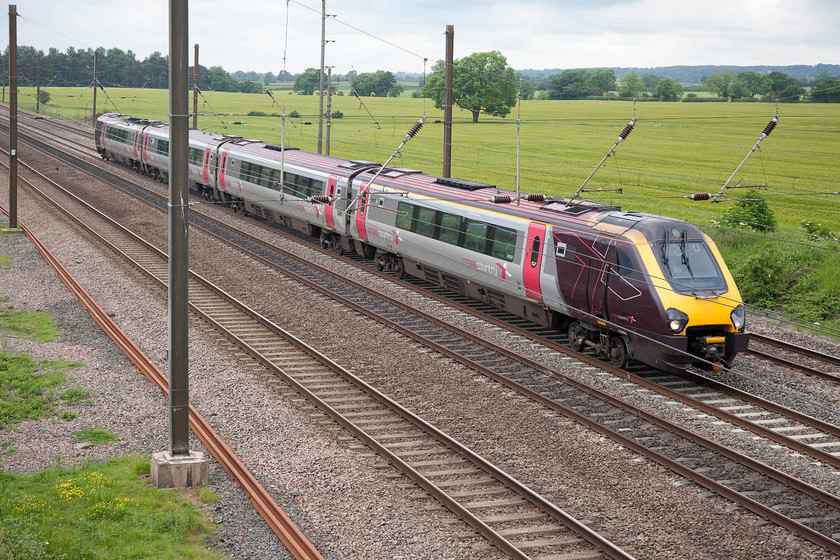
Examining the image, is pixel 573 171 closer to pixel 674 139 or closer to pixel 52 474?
pixel 674 139

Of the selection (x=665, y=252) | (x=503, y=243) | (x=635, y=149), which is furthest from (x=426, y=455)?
(x=635, y=149)

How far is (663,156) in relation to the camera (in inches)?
2534

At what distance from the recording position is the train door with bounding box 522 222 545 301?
18953 millimetres

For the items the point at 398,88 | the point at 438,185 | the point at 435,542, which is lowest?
the point at 435,542

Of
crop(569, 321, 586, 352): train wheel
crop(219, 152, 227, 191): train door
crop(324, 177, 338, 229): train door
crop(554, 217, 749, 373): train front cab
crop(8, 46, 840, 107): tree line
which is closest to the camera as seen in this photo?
crop(554, 217, 749, 373): train front cab

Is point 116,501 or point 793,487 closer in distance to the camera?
point 116,501

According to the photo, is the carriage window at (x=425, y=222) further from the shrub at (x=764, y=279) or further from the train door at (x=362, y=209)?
the shrub at (x=764, y=279)

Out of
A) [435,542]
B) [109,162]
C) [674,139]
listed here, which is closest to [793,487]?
[435,542]

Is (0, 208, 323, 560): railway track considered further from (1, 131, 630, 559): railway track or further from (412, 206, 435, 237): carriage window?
(412, 206, 435, 237): carriage window

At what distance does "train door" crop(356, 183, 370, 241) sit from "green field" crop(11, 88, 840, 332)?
8489 millimetres

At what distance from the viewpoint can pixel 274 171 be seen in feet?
105

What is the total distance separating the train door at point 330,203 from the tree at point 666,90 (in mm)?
98806

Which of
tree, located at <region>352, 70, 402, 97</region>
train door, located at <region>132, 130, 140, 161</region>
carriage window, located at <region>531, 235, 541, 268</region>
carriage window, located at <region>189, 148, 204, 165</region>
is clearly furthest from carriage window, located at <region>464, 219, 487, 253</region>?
tree, located at <region>352, 70, 402, 97</region>

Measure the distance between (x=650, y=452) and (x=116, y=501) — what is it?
7800 millimetres
